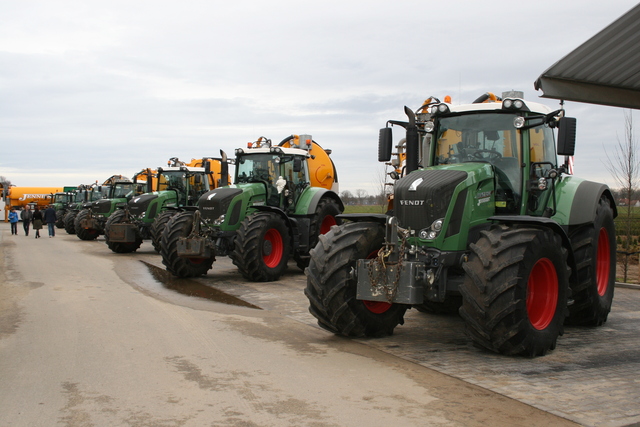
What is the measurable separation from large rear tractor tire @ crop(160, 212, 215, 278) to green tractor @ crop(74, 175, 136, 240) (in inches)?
515

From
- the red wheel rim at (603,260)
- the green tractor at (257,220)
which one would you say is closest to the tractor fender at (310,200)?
the green tractor at (257,220)

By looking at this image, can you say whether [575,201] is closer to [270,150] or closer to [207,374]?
[207,374]

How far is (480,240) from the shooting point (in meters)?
6.35

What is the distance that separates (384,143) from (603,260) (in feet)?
12.4

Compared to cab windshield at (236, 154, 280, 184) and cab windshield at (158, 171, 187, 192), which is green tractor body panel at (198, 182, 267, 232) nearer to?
cab windshield at (236, 154, 280, 184)

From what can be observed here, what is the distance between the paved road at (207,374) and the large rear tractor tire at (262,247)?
2379mm

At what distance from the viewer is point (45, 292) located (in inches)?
444

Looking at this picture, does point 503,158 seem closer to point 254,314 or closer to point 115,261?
point 254,314

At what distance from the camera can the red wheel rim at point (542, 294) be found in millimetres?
6703

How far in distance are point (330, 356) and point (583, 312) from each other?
3.56 meters

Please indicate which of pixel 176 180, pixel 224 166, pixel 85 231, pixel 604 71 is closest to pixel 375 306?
pixel 604 71

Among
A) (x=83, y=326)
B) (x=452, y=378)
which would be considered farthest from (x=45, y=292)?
(x=452, y=378)

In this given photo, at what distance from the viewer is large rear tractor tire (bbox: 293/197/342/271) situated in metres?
14.1

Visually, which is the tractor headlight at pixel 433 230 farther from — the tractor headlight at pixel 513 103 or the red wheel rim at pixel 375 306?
the tractor headlight at pixel 513 103
